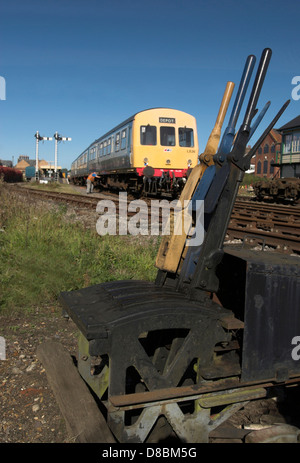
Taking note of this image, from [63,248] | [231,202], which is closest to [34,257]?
[63,248]

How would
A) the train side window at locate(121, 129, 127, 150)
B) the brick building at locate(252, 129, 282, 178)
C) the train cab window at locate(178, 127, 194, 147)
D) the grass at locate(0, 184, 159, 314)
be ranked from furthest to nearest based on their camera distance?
the brick building at locate(252, 129, 282, 178) < the train side window at locate(121, 129, 127, 150) < the train cab window at locate(178, 127, 194, 147) < the grass at locate(0, 184, 159, 314)

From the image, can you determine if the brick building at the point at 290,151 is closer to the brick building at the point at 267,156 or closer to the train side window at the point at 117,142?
the train side window at the point at 117,142

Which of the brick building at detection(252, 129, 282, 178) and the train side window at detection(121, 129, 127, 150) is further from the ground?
the brick building at detection(252, 129, 282, 178)

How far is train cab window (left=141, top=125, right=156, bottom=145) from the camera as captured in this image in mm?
15594

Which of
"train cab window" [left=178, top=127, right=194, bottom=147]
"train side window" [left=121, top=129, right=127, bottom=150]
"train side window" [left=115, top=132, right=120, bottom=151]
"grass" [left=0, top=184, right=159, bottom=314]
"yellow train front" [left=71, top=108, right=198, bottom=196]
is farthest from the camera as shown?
"train side window" [left=115, top=132, right=120, bottom=151]

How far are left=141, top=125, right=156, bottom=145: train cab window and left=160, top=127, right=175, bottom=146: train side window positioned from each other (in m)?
0.36

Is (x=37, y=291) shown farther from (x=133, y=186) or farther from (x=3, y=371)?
(x=133, y=186)

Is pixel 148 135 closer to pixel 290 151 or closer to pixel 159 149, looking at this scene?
pixel 159 149

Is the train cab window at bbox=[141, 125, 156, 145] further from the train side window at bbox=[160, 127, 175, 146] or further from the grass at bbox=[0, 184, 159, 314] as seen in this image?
the grass at bbox=[0, 184, 159, 314]

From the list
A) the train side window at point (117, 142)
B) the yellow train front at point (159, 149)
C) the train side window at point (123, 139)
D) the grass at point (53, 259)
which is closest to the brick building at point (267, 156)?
the train side window at point (117, 142)

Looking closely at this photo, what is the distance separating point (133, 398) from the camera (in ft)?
6.19

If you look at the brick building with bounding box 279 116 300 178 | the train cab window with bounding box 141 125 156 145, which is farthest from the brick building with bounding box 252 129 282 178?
the train cab window with bounding box 141 125 156 145

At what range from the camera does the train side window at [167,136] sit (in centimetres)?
1591
